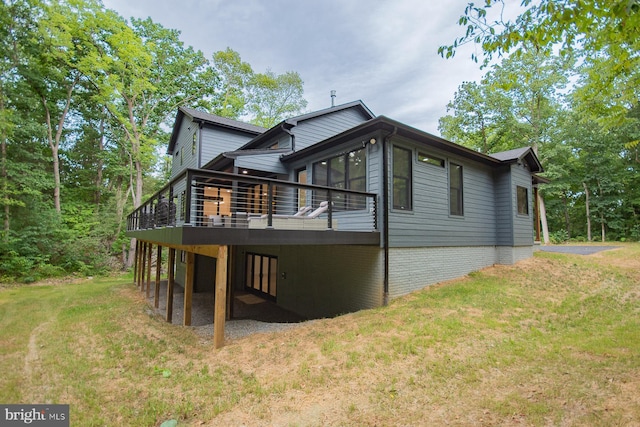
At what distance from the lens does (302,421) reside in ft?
9.89

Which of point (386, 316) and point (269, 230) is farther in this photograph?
point (386, 316)

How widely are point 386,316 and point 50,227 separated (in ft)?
58.2

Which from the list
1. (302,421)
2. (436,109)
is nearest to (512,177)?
(302,421)

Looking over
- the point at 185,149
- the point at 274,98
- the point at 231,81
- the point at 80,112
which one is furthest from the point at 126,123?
the point at 274,98

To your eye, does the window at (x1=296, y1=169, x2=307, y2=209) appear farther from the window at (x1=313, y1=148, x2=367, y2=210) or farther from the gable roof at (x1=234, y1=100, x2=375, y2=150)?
the gable roof at (x1=234, y1=100, x2=375, y2=150)

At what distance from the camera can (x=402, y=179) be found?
305 inches

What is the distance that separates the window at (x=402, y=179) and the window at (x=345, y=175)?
2.45ft

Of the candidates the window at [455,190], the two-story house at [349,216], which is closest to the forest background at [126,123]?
the window at [455,190]

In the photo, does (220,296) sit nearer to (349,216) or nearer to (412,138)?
(349,216)

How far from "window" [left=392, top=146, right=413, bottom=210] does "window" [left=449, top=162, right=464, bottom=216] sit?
6.31 feet

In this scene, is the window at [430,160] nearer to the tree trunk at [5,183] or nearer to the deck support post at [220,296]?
the deck support post at [220,296]

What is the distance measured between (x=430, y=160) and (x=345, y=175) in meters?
2.39

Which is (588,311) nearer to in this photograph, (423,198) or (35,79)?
(423,198)

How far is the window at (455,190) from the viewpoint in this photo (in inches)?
356
